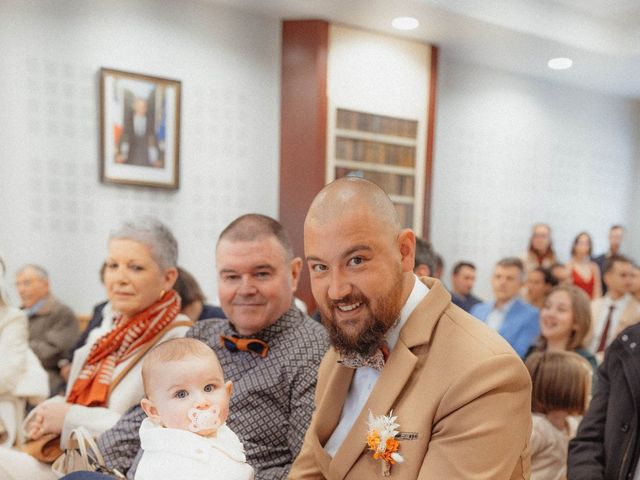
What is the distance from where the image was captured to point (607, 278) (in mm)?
6324

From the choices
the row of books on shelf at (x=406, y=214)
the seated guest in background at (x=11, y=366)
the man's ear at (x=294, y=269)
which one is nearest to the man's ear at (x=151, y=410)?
the man's ear at (x=294, y=269)

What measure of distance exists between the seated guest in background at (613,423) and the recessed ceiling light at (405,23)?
4.62m

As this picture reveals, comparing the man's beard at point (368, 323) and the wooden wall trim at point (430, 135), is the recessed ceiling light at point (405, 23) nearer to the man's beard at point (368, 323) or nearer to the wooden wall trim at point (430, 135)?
the wooden wall trim at point (430, 135)

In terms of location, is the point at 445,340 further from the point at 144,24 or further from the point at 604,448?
the point at 144,24

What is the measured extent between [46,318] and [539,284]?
12.8 ft

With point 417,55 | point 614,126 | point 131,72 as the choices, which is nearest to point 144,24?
point 131,72

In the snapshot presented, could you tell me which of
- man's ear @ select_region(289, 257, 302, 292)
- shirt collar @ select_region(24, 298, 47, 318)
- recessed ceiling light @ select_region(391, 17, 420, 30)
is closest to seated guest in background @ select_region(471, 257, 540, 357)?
recessed ceiling light @ select_region(391, 17, 420, 30)

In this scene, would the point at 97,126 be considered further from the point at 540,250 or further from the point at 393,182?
the point at 540,250

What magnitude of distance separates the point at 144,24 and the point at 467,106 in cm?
378

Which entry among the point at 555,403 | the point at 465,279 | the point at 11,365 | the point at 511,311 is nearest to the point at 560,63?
the point at 465,279

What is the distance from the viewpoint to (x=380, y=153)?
7301 millimetres

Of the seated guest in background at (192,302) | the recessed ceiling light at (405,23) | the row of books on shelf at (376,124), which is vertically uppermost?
the recessed ceiling light at (405,23)

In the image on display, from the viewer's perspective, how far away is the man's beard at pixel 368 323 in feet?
5.91

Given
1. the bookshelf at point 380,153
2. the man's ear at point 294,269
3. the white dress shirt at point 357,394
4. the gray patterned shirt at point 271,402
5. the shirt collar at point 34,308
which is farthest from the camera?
the bookshelf at point 380,153
